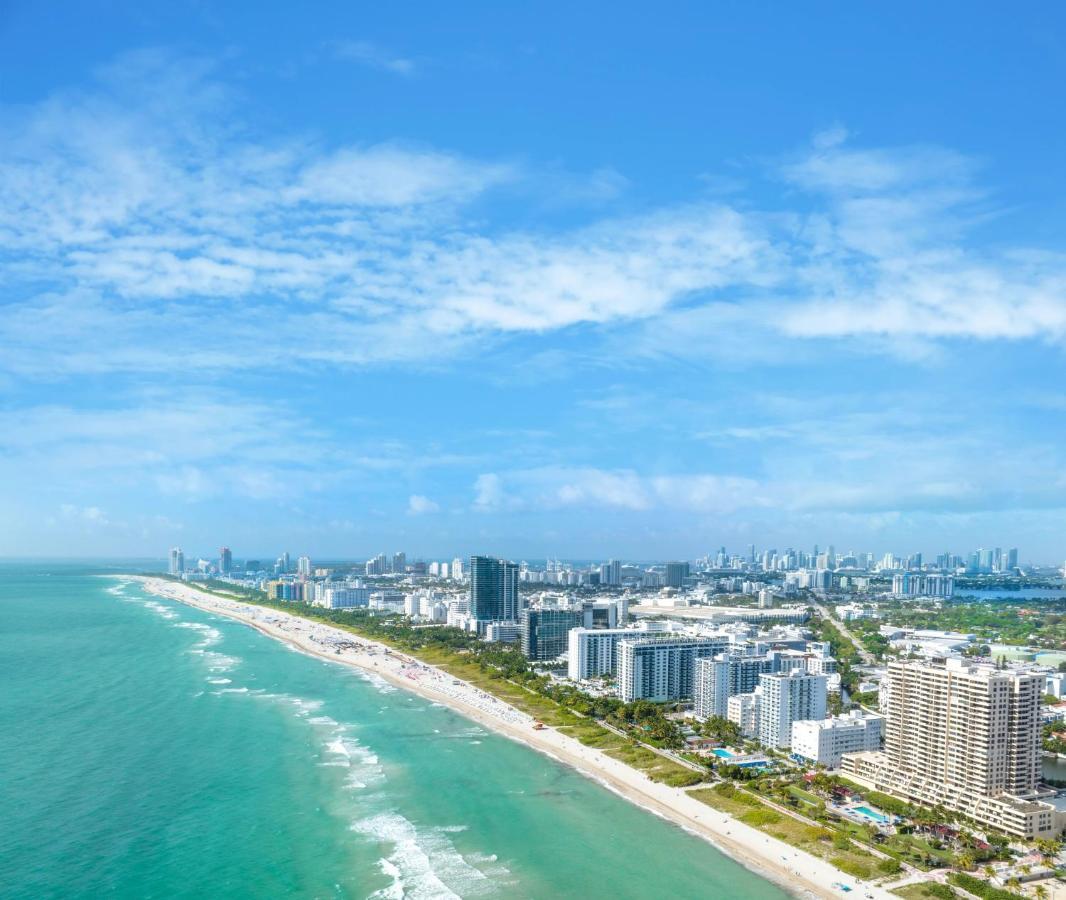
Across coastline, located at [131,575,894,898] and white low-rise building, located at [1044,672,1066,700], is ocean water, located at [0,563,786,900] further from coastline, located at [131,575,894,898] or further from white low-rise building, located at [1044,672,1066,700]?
white low-rise building, located at [1044,672,1066,700]

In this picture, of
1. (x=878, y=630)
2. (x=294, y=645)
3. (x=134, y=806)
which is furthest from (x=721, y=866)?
(x=878, y=630)

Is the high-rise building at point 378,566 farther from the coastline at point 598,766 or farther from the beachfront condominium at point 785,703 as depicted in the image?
the beachfront condominium at point 785,703

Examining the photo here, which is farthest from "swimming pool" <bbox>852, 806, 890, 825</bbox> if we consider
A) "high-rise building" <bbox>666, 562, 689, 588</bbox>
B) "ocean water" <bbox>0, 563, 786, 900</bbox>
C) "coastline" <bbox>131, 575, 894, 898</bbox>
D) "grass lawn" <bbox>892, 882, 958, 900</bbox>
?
"high-rise building" <bbox>666, 562, 689, 588</bbox>

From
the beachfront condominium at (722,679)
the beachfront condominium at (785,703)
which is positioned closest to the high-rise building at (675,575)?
the beachfront condominium at (722,679)

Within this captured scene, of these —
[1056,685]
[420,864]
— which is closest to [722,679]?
[420,864]

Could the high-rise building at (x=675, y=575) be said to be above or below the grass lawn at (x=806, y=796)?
below

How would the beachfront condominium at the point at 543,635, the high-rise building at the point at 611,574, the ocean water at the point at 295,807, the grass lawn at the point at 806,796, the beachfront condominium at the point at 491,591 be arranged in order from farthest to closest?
the high-rise building at the point at 611,574, the beachfront condominium at the point at 491,591, the beachfront condominium at the point at 543,635, the grass lawn at the point at 806,796, the ocean water at the point at 295,807
